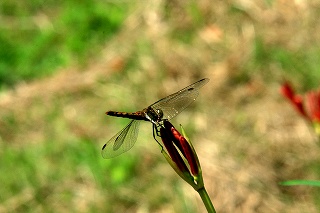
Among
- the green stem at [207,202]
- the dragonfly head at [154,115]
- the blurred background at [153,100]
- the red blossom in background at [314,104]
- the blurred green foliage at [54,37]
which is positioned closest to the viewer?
the green stem at [207,202]

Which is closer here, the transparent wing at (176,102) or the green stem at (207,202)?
the green stem at (207,202)

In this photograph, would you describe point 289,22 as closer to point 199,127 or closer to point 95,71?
point 199,127

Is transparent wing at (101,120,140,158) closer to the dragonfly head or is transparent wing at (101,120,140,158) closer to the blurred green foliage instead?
the dragonfly head

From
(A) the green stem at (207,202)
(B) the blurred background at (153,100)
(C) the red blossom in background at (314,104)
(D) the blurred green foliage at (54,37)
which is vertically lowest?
(A) the green stem at (207,202)

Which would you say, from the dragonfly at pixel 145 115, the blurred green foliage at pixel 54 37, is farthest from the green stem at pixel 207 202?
the blurred green foliage at pixel 54 37

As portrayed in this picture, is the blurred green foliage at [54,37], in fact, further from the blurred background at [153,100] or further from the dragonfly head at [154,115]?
the dragonfly head at [154,115]

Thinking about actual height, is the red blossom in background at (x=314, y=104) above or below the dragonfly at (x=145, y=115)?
below

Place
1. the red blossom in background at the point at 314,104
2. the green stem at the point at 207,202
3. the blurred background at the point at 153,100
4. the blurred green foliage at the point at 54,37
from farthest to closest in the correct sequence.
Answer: the blurred green foliage at the point at 54,37
the blurred background at the point at 153,100
the red blossom in background at the point at 314,104
the green stem at the point at 207,202

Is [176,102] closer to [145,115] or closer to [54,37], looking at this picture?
[145,115]
